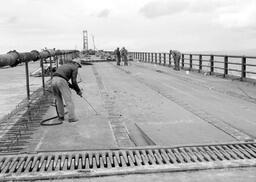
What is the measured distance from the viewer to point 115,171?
4.80 metres

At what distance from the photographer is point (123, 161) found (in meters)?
5.23

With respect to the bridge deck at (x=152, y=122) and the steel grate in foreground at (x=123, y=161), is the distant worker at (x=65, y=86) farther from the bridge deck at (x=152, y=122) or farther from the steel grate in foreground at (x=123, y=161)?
the steel grate in foreground at (x=123, y=161)

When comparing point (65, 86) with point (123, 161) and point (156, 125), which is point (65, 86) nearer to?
point (156, 125)

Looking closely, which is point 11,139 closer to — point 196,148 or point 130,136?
point 130,136

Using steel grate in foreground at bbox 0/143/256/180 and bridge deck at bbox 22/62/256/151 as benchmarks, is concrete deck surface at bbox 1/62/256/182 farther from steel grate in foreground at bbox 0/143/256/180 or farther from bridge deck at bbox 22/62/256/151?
steel grate in foreground at bbox 0/143/256/180

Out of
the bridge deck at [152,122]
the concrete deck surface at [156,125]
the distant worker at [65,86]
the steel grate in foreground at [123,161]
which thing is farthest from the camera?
the distant worker at [65,86]

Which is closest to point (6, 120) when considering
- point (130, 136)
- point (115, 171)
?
point (130, 136)

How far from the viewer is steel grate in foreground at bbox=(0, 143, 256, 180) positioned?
481 cm

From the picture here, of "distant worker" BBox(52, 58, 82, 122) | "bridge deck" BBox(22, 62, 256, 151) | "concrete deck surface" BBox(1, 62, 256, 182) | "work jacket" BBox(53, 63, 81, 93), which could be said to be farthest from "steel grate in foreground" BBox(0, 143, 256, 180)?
"work jacket" BBox(53, 63, 81, 93)

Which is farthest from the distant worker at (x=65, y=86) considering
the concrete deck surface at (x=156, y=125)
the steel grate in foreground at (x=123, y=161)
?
the steel grate in foreground at (x=123, y=161)

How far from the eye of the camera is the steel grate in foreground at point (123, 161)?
189 inches

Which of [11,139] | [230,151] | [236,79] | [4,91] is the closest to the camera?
[230,151]

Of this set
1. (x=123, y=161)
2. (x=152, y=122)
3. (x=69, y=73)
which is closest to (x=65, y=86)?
(x=69, y=73)

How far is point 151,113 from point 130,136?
7.49ft
